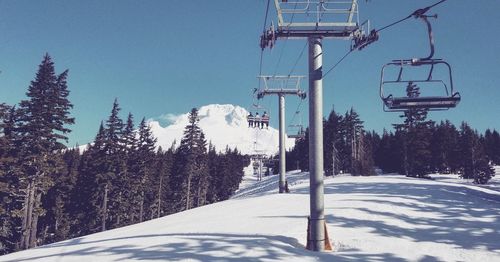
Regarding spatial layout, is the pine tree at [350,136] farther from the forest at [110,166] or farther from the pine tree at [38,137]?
the pine tree at [38,137]

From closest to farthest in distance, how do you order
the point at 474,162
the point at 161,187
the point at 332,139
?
1. the point at 161,187
2. the point at 474,162
3. the point at 332,139

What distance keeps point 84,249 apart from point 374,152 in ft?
346

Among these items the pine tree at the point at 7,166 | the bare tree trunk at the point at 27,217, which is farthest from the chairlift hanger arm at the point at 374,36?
the bare tree trunk at the point at 27,217

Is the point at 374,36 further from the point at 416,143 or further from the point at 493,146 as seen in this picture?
the point at 493,146

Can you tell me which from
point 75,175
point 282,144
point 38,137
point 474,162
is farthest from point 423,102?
point 474,162

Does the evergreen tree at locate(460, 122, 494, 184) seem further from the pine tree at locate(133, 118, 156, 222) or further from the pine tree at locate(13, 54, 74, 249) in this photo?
the pine tree at locate(13, 54, 74, 249)

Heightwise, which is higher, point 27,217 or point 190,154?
point 190,154

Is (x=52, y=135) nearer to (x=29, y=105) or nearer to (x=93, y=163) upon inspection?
(x=29, y=105)

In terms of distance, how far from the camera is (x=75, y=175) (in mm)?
55781

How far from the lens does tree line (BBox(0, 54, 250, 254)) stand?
3253 cm

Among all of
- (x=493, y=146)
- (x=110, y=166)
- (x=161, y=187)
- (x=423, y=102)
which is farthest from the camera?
(x=493, y=146)

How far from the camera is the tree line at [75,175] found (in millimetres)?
32531

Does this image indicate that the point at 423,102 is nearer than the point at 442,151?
Yes

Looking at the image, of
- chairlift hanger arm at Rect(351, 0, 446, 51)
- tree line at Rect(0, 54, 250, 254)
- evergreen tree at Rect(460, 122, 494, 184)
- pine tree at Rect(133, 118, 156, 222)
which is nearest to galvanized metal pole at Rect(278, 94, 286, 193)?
chairlift hanger arm at Rect(351, 0, 446, 51)
